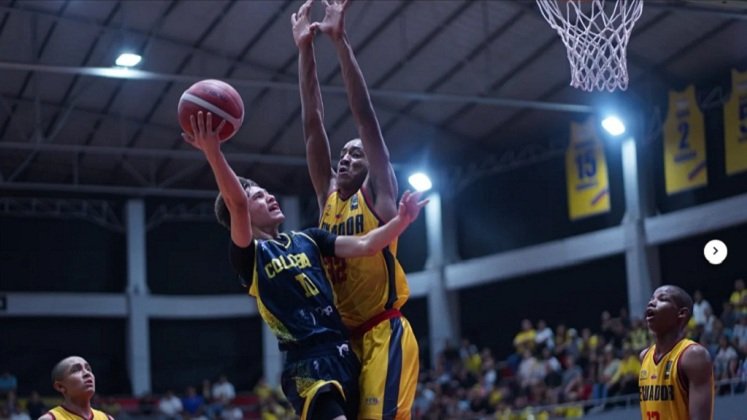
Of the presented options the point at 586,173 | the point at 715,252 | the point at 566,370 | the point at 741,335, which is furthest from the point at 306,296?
the point at 586,173

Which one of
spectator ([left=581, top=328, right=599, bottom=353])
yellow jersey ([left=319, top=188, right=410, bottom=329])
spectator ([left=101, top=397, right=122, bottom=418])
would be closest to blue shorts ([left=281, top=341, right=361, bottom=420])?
yellow jersey ([left=319, top=188, right=410, bottom=329])

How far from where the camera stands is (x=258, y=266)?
6367 millimetres

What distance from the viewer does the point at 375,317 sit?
6684 millimetres

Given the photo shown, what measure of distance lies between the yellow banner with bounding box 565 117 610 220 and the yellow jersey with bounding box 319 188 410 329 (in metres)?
21.5

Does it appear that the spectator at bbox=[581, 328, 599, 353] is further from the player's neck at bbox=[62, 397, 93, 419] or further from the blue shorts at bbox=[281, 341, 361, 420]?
the blue shorts at bbox=[281, 341, 361, 420]

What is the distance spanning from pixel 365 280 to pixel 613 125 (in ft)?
65.1

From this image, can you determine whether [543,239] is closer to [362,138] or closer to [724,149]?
[724,149]

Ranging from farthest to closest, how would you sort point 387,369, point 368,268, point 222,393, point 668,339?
point 222,393, point 668,339, point 368,268, point 387,369

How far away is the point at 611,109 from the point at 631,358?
7.59m

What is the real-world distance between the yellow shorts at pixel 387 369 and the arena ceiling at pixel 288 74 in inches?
548

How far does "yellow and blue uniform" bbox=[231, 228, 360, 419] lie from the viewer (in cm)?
628

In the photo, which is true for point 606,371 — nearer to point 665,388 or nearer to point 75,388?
point 665,388

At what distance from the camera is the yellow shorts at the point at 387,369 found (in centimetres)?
639

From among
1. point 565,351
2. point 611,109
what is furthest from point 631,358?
point 611,109
